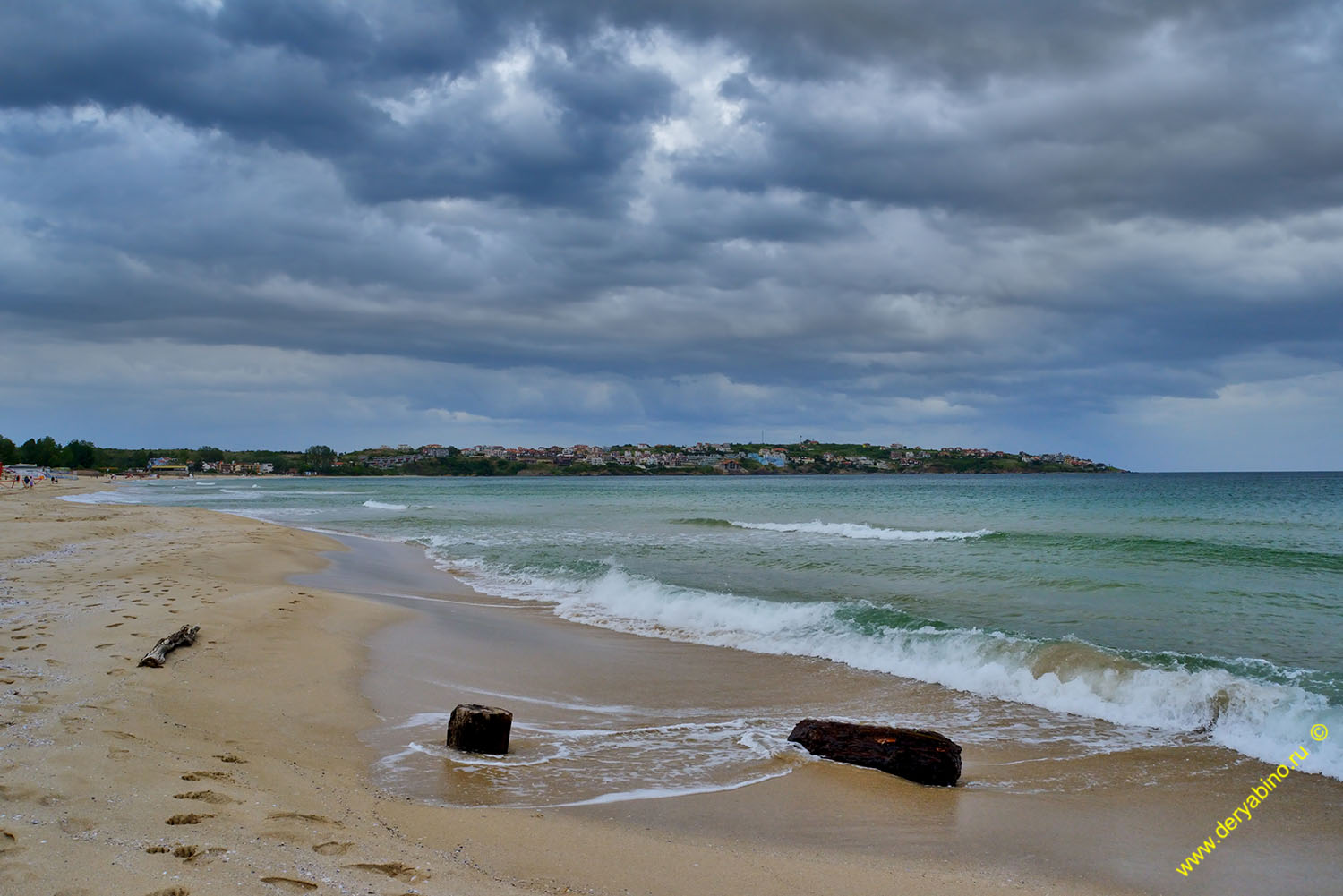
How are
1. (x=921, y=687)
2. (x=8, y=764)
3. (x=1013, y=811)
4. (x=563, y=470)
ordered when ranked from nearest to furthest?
(x=8, y=764), (x=1013, y=811), (x=921, y=687), (x=563, y=470)

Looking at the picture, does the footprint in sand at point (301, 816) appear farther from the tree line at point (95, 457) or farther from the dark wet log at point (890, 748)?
the tree line at point (95, 457)

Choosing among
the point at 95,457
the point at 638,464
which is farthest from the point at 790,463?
the point at 95,457

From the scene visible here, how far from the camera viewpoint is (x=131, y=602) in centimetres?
1094

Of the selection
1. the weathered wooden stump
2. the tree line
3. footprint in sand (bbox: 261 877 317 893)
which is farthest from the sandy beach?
the tree line

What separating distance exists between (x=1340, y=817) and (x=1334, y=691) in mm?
3551

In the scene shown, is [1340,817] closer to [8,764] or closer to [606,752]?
[606,752]

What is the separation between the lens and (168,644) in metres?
8.16

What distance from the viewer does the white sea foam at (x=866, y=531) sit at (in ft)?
90.3

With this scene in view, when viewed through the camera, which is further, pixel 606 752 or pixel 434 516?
pixel 434 516

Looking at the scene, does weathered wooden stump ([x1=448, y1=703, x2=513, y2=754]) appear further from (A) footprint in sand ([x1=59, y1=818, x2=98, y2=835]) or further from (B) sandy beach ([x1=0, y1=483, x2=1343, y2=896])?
(A) footprint in sand ([x1=59, y1=818, x2=98, y2=835])

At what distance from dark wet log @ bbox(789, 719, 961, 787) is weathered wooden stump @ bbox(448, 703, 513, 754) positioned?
107 inches

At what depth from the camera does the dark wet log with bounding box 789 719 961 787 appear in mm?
6246

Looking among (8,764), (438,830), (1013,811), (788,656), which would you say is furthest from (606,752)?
(788,656)

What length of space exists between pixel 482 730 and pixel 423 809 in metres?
1.40
